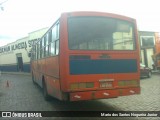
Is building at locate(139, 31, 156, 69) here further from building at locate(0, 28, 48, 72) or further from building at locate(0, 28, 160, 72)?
building at locate(0, 28, 48, 72)

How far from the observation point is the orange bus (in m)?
7.62

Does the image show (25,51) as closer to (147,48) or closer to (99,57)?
(147,48)

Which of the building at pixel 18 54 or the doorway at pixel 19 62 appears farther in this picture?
the doorway at pixel 19 62

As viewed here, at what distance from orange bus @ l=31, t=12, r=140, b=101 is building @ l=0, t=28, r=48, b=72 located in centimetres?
2626

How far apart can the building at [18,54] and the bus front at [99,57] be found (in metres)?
26.3

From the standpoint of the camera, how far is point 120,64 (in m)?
8.25

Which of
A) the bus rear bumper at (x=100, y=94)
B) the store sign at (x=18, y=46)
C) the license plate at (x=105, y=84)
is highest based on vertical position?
the store sign at (x=18, y=46)

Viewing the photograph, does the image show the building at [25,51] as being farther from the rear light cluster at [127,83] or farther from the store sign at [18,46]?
the rear light cluster at [127,83]

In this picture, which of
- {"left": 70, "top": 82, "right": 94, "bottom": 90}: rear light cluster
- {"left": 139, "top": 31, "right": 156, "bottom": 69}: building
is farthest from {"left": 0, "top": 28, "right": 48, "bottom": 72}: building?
{"left": 70, "top": 82, "right": 94, "bottom": 90}: rear light cluster

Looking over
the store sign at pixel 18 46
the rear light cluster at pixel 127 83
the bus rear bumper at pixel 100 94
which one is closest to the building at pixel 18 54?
the store sign at pixel 18 46

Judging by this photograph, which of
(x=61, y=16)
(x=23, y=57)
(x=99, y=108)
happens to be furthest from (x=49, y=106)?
(x=23, y=57)

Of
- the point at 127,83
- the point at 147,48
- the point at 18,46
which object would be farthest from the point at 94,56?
the point at 18,46

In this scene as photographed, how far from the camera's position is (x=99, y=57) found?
796 cm

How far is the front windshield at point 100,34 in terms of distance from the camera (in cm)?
784
